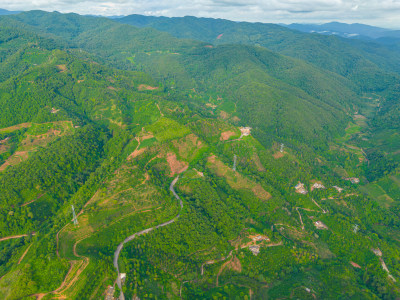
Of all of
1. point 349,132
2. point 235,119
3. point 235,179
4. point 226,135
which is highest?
point 226,135

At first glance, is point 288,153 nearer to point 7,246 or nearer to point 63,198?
point 63,198

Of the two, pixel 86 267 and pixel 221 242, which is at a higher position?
pixel 86 267

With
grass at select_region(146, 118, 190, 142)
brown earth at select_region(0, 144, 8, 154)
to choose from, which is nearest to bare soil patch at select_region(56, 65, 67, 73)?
brown earth at select_region(0, 144, 8, 154)

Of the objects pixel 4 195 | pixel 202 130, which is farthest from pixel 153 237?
pixel 202 130

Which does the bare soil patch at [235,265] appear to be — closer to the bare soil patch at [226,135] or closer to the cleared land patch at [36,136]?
the bare soil patch at [226,135]

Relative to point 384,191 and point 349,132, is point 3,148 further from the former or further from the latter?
point 349,132

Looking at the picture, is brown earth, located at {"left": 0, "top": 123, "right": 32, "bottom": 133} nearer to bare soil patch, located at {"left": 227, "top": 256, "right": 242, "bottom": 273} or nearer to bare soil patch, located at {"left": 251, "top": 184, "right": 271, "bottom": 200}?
bare soil patch, located at {"left": 251, "top": 184, "right": 271, "bottom": 200}

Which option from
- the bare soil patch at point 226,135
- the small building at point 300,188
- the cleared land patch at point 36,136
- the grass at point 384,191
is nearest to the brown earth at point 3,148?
the cleared land patch at point 36,136

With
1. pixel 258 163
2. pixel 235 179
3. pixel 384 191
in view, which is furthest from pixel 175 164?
pixel 384 191
